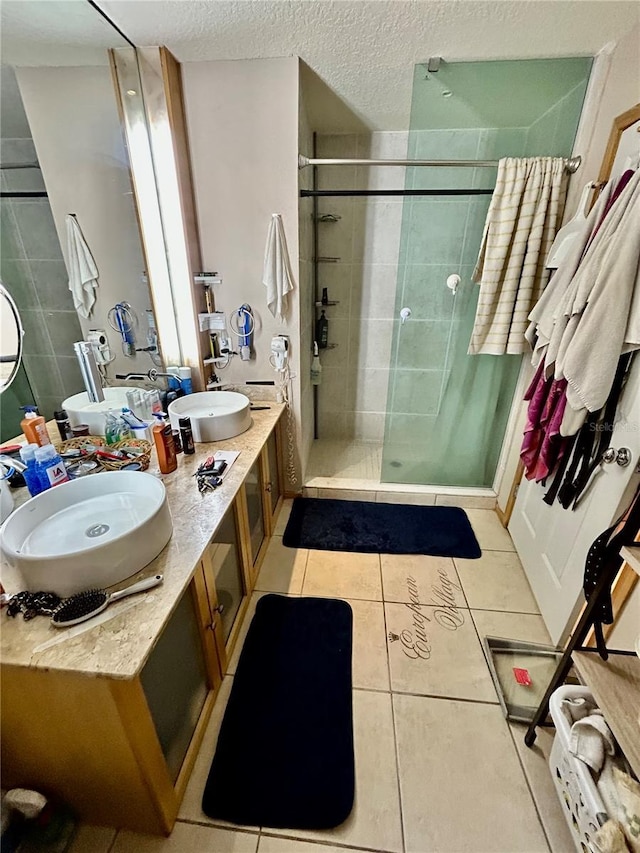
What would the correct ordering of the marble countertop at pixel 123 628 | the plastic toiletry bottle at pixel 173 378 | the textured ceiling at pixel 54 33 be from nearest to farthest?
the marble countertop at pixel 123 628, the textured ceiling at pixel 54 33, the plastic toiletry bottle at pixel 173 378

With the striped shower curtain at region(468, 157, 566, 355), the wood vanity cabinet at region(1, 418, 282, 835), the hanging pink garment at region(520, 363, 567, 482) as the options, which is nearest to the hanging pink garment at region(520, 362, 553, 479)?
the hanging pink garment at region(520, 363, 567, 482)

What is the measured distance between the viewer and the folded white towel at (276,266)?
1.80m

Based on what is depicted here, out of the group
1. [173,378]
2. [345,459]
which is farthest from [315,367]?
[173,378]

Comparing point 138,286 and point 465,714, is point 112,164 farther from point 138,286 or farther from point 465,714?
point 465,714

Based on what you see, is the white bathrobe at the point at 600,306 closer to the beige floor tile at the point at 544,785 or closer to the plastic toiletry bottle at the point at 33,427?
the beige floor tile at the point at 544,785

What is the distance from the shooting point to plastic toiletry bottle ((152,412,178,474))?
4.64 feet

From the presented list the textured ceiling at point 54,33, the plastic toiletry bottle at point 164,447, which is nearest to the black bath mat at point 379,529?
the plastic toiletry bottle at point 164,447

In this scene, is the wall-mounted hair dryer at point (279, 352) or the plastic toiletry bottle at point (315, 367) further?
the plastic toiletry bottle at point (315, 367)

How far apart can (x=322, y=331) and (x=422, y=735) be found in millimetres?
2402

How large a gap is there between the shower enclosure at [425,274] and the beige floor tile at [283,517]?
238 millimetres

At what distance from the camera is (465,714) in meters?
1.30

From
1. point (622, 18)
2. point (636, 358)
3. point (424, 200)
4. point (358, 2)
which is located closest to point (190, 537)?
point (636, 358)

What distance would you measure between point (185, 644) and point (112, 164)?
1909 millimetres

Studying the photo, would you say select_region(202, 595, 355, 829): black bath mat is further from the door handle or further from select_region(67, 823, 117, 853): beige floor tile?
the door handle
